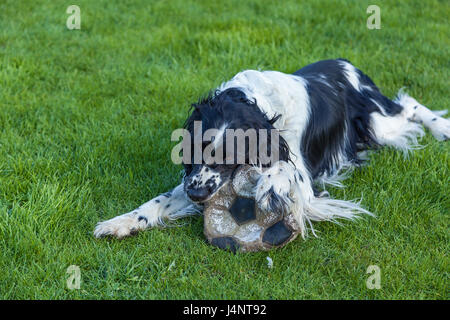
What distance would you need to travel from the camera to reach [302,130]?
3.92 metres

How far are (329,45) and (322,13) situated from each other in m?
0.96

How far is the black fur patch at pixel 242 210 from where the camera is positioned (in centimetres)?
338

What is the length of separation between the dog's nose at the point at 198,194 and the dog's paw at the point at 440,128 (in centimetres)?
247

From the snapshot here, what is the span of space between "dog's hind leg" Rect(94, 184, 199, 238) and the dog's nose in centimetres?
41

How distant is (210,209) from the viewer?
341 centimetres

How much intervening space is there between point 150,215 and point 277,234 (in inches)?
34.7

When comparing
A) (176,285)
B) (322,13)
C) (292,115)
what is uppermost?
(322,13)

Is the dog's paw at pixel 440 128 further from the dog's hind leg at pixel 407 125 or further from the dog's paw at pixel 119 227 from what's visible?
the dog's paw at pixel 119 227

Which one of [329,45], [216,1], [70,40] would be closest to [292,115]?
[329,45]

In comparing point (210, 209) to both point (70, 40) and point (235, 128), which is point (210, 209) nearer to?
point (235, 128)

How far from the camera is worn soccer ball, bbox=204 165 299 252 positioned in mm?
3275

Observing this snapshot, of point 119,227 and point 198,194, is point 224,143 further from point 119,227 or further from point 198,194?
point 119,227

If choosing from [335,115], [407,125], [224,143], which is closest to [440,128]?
[407,125]

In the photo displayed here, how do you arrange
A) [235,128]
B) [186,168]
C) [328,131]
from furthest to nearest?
[328,131] → [186,168] → [235,128]
